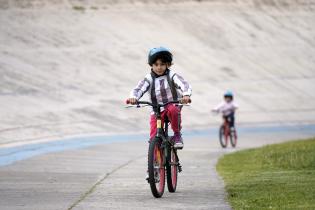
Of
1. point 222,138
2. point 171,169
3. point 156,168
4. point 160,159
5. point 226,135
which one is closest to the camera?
point 156,168

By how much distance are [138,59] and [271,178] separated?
33803 mm

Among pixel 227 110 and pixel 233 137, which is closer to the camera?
pixel 233 137

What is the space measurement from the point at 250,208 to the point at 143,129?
87.5 feet

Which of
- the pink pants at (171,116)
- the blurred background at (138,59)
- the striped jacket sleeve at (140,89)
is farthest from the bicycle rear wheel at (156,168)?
the blurred background at (138,59)

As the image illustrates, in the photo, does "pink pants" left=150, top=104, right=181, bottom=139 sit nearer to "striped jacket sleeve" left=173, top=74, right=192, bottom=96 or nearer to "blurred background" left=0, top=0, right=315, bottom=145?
"striped jacket sleeve" left=173, top=74, right=192, bottom=96

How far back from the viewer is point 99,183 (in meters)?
13.4

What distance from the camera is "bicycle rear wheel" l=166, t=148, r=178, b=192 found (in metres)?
11.9

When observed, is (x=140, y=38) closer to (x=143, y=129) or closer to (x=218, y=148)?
(x=143, y=129)

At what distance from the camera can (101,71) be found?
43812mm

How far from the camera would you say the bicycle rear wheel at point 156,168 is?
11.2m

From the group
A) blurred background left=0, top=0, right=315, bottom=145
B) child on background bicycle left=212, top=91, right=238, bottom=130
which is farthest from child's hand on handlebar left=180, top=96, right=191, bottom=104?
blurred background left=0, top=0, right=315, bottom=145

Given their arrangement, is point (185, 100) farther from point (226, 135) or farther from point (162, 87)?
point (226, 135)

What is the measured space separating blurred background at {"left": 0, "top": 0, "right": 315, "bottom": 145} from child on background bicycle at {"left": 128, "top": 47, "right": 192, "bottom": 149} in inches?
686

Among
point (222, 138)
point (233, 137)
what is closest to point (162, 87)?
point (222, 138)
